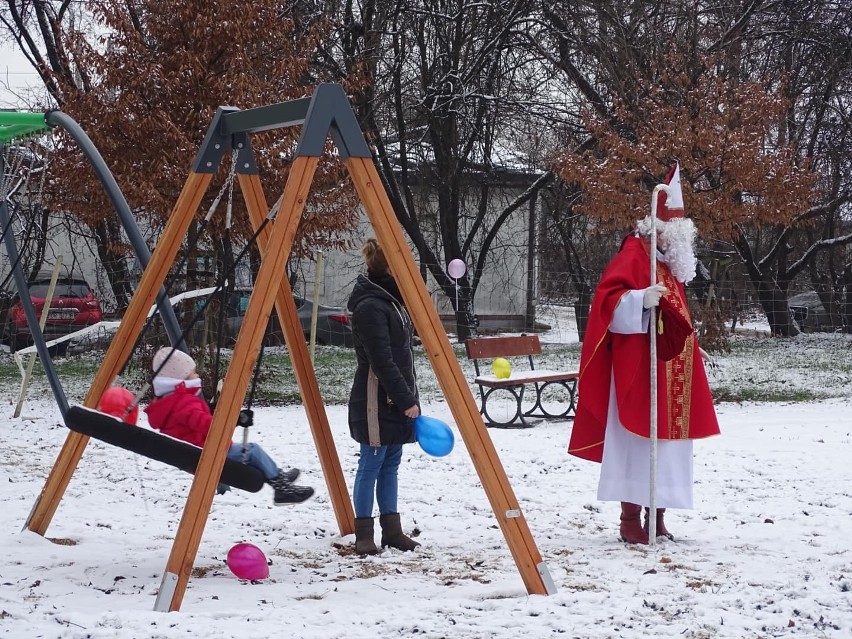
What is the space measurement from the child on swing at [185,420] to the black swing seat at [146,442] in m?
0.23

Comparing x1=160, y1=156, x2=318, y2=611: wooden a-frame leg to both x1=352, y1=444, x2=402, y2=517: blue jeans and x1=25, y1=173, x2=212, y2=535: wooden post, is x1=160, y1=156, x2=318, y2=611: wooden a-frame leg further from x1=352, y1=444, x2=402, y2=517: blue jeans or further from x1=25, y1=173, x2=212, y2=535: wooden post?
x1=352, y1=444, x2=402, y2=517: blue jeans

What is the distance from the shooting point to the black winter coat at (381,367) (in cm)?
486

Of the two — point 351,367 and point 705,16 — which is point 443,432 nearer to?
point 351,367

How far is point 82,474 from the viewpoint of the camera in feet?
23.2

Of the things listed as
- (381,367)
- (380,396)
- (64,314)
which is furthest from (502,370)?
(64,314)

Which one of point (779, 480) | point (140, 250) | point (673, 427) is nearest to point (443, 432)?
point (673, 427)

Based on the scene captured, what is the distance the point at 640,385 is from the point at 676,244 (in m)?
0.81

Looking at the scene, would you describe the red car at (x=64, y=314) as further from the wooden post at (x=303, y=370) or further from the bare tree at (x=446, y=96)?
the wooden post at (x=303, y=370)

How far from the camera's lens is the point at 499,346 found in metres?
10.7

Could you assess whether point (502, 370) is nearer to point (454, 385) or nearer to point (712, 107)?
point (712, 107)

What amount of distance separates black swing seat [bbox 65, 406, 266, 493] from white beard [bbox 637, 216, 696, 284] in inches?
105

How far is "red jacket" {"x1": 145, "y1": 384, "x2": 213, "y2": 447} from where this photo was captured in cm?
429

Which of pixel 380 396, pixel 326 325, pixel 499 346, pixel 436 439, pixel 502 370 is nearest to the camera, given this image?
pixel 436 439

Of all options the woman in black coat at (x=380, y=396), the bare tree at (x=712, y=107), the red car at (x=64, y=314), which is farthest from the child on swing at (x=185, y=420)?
the red car at (x=64, y=314)
